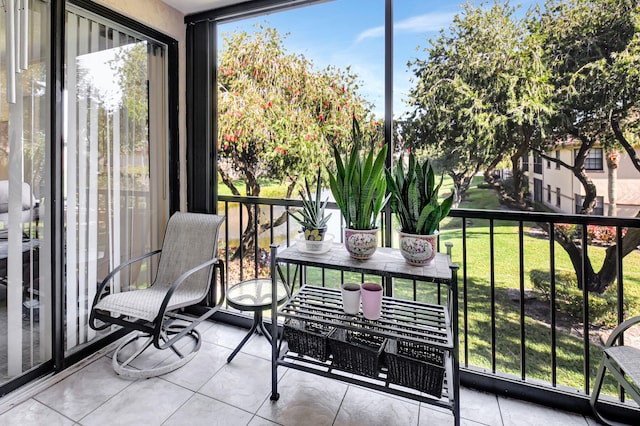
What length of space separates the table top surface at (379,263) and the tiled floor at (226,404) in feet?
2.63

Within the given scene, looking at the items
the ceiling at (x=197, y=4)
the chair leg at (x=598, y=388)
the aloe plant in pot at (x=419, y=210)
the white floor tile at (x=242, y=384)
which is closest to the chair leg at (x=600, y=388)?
the chair leg at (x=598, y=388)

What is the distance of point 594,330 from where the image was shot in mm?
2197

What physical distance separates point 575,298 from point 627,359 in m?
1.04

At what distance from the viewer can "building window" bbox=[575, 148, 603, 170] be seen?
6.72 feet

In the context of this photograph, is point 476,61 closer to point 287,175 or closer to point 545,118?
point 545,118

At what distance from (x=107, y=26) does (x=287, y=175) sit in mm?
1739

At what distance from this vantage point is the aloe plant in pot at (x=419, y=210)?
5.21 ft

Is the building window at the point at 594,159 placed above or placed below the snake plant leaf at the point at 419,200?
above

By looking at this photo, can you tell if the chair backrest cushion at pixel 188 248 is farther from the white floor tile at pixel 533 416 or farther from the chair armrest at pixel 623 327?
the chair armrest at pixel 623 327

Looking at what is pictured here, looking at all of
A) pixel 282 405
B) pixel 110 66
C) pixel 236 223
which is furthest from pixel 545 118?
pixel 110 66

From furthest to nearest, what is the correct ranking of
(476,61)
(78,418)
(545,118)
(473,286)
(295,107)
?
(295,107) → (473,286) → (476,61) → (545,118) → (78,418)

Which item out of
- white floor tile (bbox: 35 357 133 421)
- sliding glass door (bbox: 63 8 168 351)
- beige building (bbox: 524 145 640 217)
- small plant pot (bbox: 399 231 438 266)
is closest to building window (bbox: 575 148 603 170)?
beige building (bbox: 524 145 640 217)

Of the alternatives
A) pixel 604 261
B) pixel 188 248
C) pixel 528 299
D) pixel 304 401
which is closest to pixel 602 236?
pixel 604 261

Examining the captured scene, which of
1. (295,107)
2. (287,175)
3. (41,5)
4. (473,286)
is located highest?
(41,5)
